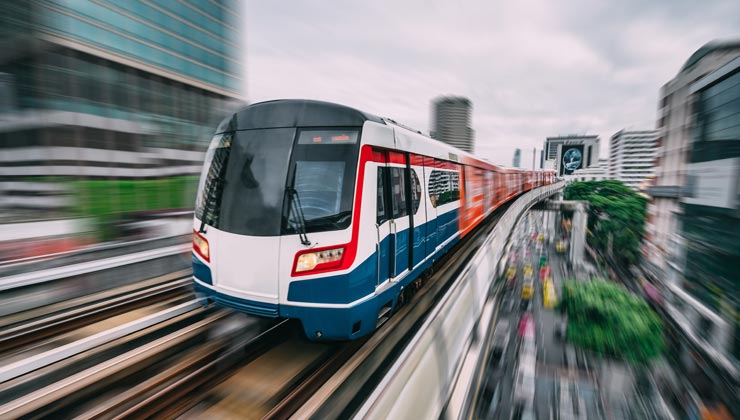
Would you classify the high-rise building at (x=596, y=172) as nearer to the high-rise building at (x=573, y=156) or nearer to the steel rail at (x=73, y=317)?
the high-rise building at (x=573, y=156)

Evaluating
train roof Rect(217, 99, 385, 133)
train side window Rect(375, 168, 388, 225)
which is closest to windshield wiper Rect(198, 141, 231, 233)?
train roof Rect(217, 99, 385, 133)

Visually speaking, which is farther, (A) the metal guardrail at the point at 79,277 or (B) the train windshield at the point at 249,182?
(A) the metal guardrail at the point at 79,277

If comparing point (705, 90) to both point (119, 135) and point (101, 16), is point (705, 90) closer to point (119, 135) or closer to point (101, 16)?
point (119, 135)

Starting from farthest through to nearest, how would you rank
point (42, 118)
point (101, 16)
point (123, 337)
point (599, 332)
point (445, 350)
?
1. point (101, 16)
2. point (42, 118)
3. point (599, 332)
4. point (123, 337)
5. point (445, 350)

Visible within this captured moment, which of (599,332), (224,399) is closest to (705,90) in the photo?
(599,332)

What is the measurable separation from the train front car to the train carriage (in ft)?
0.04

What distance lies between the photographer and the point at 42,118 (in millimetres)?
21031

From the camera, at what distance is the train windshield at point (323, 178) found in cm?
379

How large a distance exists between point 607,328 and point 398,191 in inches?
197

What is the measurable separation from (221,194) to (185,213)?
979 cm

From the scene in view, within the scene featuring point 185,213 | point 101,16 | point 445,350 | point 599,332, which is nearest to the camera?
point 445,350

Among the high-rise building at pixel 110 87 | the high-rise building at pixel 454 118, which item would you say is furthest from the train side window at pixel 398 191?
the high-rise building at pixel 454 118

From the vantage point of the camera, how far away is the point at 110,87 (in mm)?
27422

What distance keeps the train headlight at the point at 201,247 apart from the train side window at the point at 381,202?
2.13 meters
